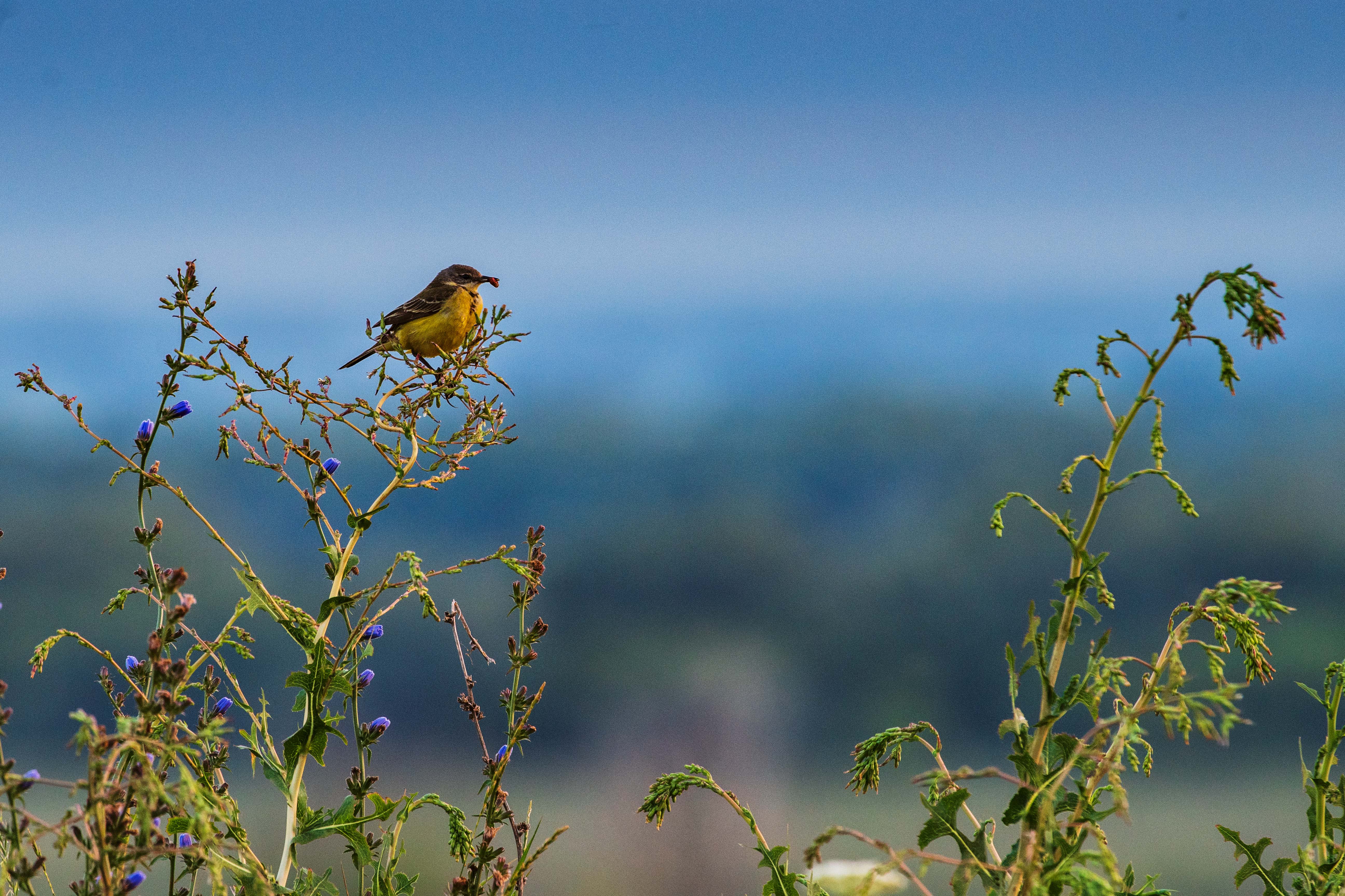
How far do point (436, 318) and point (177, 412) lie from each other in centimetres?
277

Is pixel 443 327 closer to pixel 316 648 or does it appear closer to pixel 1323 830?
pixel 316 648

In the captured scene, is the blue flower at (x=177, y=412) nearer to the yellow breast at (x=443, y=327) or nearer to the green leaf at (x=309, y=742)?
the green leaf at (x=309, y=742)

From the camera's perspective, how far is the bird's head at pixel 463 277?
18.7ft

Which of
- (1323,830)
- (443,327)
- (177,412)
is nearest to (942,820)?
(1323,830)

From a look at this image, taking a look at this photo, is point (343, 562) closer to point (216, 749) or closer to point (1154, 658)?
point (216, 749)

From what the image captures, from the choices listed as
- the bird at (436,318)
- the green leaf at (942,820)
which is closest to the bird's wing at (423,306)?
the bird at (436,318)

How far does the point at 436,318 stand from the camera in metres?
5.20

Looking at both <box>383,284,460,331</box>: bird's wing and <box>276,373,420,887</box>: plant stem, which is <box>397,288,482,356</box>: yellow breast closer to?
<box>383,284,460,331</box>: bird's wing

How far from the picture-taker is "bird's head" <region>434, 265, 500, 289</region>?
5.69 meters

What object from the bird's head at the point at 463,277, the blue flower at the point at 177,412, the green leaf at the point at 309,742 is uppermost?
the bird's head at the point at 463,277

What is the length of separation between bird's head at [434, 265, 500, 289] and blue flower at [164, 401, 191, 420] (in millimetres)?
3249

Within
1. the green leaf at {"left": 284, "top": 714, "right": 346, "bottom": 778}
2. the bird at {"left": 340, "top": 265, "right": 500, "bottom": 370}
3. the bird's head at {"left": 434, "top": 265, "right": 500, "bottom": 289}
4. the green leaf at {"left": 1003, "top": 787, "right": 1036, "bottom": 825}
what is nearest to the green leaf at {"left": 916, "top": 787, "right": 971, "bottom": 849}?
the green leaf at {"left": 1003, "top": 787, "right": 1036, "bottom": 825}

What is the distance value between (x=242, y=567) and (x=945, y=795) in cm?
153

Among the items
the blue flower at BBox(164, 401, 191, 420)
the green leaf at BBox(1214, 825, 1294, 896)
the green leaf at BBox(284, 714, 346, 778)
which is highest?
the blue flower at BBox(164, 401, 191, 420)
